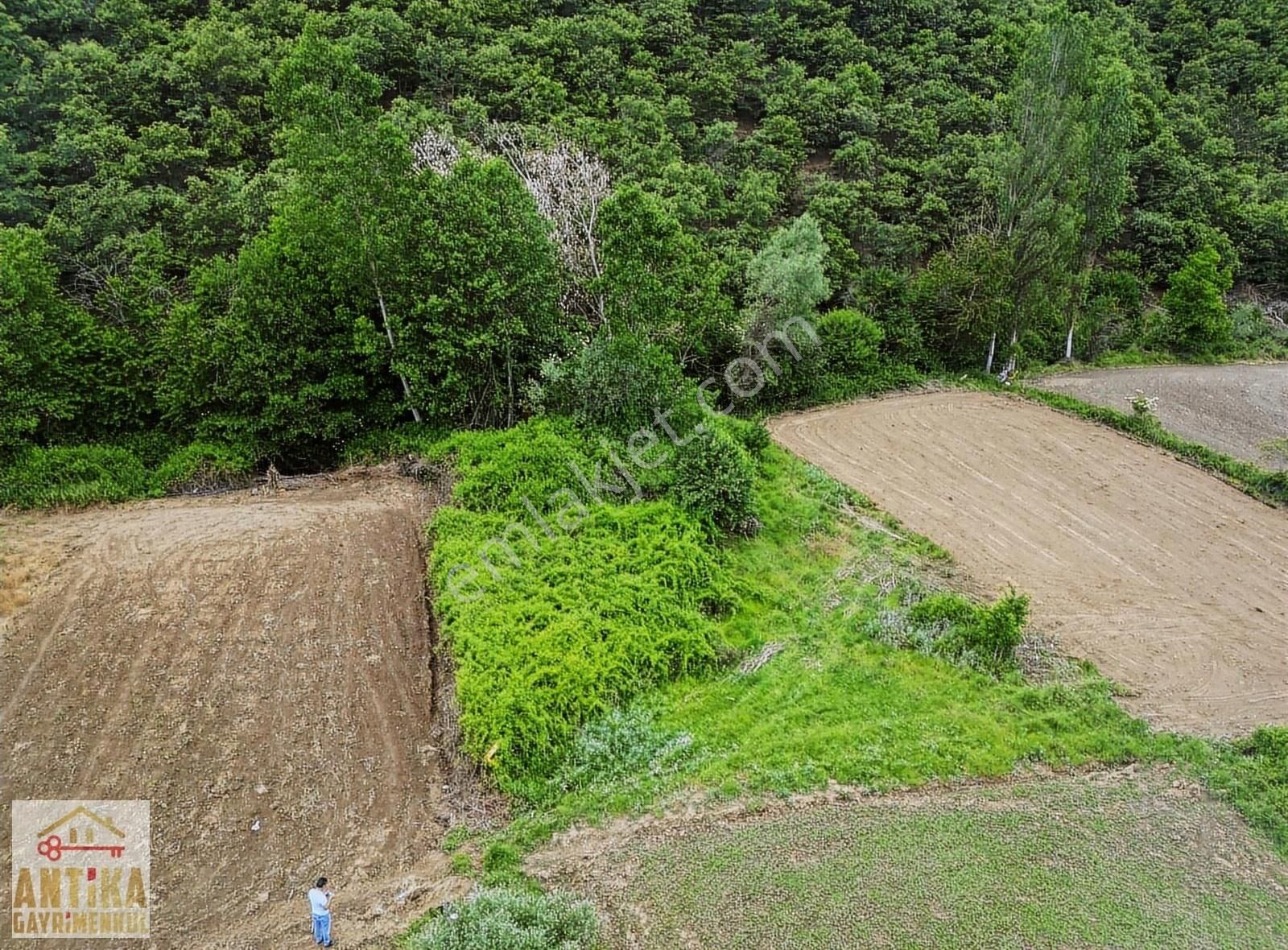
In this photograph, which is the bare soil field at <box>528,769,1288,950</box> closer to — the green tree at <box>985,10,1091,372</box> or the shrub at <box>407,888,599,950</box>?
the shrub at <box>407,888,599,950</box>

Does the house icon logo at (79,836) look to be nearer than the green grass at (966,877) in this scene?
No

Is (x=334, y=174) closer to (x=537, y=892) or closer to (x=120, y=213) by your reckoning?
(x=120, y=213)

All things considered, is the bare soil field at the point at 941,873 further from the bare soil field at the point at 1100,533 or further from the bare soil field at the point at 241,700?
the bare soil field at the point at 1100,533

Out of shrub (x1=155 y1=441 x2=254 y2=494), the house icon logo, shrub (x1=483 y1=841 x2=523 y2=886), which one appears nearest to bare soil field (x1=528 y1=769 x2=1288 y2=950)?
shrub (x1=483 y1=841 x2=523 y2=886)

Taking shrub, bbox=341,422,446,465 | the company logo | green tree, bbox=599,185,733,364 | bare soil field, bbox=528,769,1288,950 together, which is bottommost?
the company logo

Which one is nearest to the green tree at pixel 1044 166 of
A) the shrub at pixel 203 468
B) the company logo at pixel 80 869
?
the shrub at pixel 203 468

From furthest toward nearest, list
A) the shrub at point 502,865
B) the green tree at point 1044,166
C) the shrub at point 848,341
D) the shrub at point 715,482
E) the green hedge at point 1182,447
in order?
the shrub at point 848,341
the green tree at point 1044,166
the green hedge at point 1182,447
the shrub at point 715,482
the shrub at point 502,865
